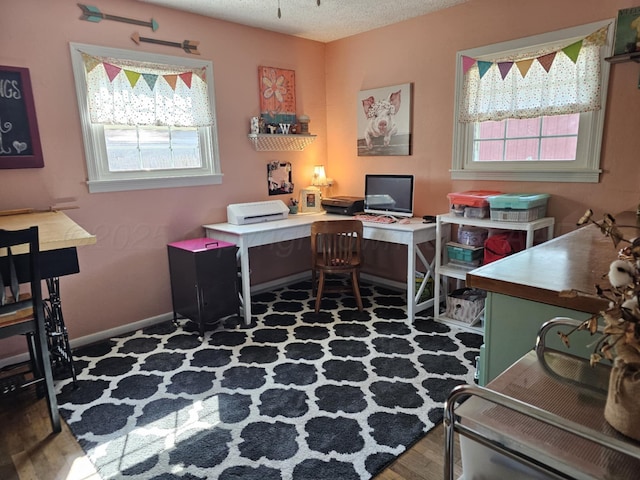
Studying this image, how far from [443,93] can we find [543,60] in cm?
75

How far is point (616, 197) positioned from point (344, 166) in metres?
2.31

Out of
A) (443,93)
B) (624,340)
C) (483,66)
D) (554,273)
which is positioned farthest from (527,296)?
(443,93)

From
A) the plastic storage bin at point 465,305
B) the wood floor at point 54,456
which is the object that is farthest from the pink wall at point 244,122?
the wood floor at point 54,456

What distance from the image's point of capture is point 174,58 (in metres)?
3.21

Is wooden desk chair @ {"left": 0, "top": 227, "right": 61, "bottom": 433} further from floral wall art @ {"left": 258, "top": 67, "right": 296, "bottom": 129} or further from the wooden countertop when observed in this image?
floral wall art @ {"left": 258, "top": 67, "right": 296, "bottom": 129}

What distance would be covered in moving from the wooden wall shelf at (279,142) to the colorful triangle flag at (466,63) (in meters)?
1.44

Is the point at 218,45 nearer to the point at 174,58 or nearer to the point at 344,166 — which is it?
the point at 174,58

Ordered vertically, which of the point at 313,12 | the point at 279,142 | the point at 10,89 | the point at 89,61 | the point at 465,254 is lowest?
the point at 465,254

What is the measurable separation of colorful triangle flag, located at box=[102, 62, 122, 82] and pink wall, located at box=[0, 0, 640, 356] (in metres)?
0.14

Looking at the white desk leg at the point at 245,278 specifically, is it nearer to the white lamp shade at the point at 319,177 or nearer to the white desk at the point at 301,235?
the white desk at the point at 301,235

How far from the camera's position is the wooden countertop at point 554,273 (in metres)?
1.19

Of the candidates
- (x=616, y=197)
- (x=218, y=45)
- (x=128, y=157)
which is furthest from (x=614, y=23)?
(x=128, y=157)

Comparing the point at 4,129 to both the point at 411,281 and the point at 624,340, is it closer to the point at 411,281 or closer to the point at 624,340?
the point at 411,281

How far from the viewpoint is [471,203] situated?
3.00 meters
